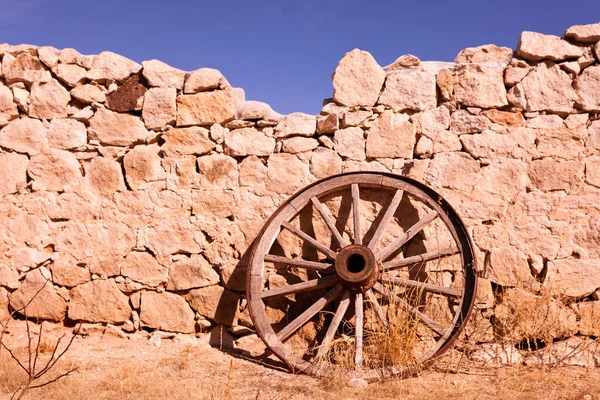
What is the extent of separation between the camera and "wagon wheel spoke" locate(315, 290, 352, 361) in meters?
3.36

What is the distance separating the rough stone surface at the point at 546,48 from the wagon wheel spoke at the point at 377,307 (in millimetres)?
2039

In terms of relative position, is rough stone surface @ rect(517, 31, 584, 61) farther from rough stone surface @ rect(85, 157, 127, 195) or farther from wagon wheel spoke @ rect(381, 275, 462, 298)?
rough stone surface @ rect(85, 157, 127, 195)

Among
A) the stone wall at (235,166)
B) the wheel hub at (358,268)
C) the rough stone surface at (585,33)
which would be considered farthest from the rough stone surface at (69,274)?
the rough stone surface at (585,33)

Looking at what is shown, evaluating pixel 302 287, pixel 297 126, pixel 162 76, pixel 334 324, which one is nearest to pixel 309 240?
pixel 302 287

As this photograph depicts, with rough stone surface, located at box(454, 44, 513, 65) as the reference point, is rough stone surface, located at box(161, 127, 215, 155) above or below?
below

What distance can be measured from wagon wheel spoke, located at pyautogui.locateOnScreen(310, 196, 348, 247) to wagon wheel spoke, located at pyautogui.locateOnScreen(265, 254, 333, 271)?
179 millimetres

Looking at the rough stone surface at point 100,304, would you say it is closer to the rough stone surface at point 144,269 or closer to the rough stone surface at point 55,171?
the rough stone surface at point 144,269

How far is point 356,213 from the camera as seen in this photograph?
12.0ft

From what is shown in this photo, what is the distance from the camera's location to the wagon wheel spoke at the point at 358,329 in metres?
3.26

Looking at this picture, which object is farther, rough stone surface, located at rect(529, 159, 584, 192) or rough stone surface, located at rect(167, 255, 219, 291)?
rough stone surface, located at rect(167, 255, 219, 291)

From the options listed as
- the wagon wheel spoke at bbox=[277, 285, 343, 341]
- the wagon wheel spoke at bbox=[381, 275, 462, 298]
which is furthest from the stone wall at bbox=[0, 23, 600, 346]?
the wagon wheel spoke at bbox=[277, 285, 343, 341]

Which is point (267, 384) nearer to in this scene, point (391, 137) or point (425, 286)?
point (425, 286)

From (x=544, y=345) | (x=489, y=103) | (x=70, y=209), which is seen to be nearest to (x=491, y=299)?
(x=544, y=345)

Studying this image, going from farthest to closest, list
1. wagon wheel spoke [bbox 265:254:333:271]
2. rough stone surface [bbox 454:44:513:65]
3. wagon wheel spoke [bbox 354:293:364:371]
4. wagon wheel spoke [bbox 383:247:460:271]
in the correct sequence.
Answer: rough stone surface [bbox 454:44:513:65] < wagon wheel spoke [bbox 265:254:333:271] < wagon wheel spoke [bbox 383:247:460:271] < wagon wheel spoke [bbox 354:293:364:371]
